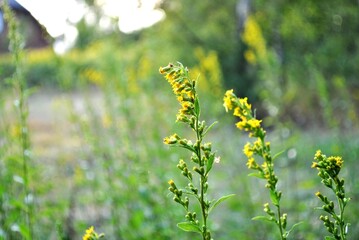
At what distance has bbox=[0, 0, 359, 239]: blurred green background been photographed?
156 inches

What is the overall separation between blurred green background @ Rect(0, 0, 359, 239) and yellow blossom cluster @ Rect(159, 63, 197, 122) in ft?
2.26

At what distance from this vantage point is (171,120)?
16.8ft

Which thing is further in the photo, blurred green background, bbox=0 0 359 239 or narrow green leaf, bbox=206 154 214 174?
blurred green background, bbox=0 0 359 239

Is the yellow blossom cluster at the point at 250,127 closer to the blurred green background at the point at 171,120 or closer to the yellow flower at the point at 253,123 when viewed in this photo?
the yellow flower at the point at 253,123

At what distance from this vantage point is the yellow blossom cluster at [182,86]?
1455 mm

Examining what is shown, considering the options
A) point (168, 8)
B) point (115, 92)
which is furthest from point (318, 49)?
point (115, 92)

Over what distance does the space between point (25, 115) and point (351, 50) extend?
1305 cm

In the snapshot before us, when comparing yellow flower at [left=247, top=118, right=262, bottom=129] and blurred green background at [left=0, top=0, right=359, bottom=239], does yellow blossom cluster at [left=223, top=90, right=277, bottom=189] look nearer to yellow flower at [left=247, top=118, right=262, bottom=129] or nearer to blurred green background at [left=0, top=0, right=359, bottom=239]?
yellow flower at [left=247, top=118, right=262, bottom=129]

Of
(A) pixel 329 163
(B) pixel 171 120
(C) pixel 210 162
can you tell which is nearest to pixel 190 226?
(C) pixel 210 162

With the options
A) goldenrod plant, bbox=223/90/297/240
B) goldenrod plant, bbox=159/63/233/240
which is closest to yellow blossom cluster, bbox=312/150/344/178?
goldenrod plant, bbox=223/90/297/240

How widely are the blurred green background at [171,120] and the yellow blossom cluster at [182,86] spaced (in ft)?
2.26

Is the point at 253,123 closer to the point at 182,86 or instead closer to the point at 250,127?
the point at 250,127

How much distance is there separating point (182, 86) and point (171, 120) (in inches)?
145

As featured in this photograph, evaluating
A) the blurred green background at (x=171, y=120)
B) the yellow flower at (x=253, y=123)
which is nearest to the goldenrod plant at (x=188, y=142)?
the yellow flower at (x=253, y=123)
